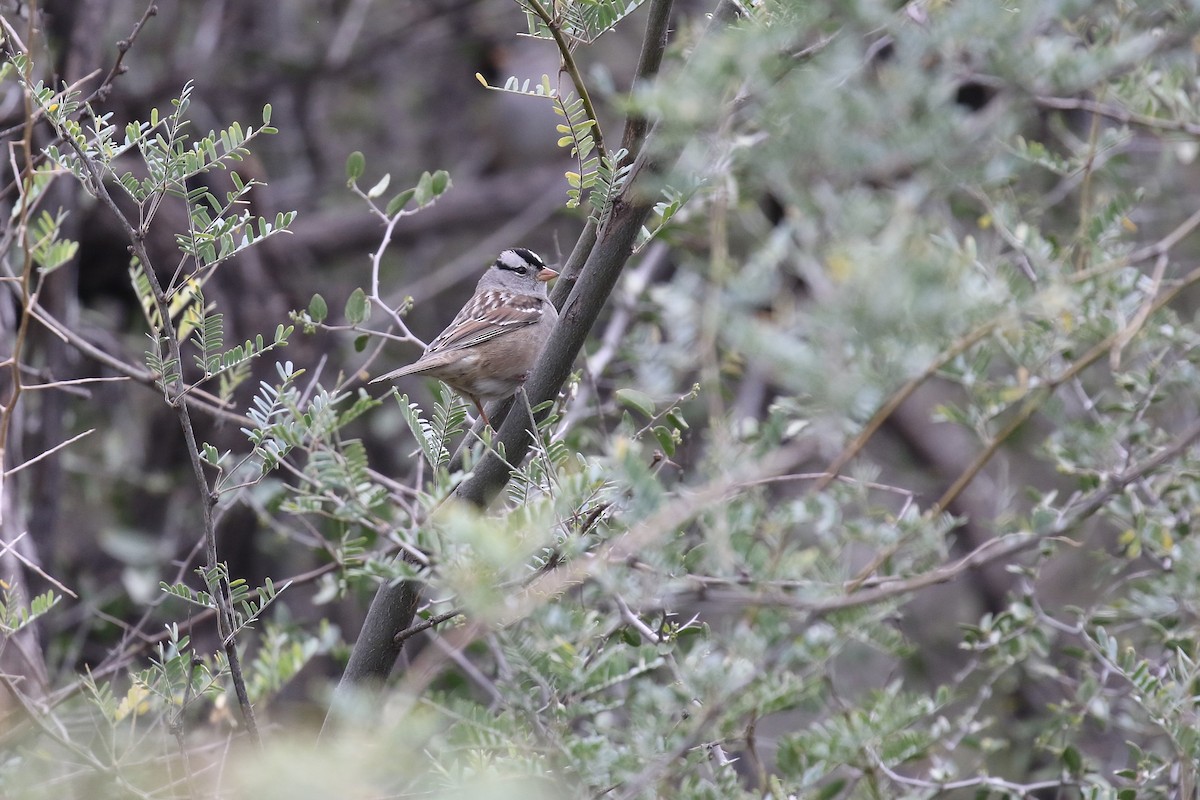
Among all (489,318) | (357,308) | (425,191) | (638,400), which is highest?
(425,191)

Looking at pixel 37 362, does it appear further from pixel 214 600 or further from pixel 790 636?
pixel 790 636

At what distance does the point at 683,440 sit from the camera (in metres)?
3.91

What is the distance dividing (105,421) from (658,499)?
5.11 m

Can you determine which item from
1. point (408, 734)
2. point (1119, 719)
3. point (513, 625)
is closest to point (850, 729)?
point (513, 625)

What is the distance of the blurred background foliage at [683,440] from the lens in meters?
2.05

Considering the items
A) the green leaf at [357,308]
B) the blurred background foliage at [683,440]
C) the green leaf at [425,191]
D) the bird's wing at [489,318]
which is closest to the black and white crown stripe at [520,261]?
the bird's wing at [489,318]

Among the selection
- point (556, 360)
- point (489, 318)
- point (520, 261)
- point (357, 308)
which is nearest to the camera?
point (556, 360)

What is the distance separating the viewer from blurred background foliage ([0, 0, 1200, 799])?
2049mm

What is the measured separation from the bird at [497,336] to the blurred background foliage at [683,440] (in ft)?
0.90

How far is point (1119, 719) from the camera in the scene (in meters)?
4.04

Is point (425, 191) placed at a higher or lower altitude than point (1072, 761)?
higher

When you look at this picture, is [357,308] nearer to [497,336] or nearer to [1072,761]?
[497,336]

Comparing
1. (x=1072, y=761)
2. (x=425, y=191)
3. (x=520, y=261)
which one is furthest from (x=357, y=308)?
(x=1072, y=761)

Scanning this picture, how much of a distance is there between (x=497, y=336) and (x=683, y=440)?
1.37 m
